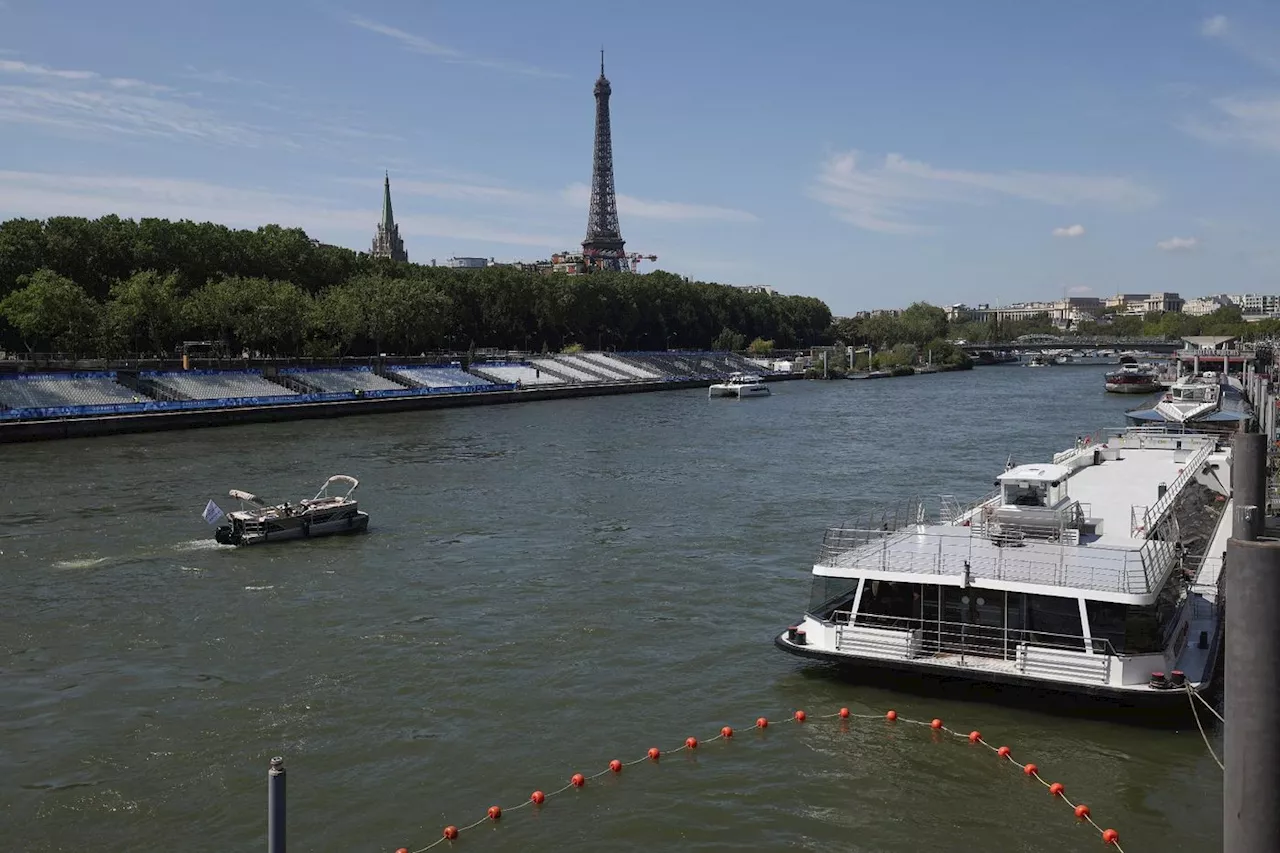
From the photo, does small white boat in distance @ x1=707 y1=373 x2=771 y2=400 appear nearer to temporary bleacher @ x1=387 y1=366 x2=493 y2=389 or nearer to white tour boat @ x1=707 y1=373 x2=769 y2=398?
white tour boat @ x1=707 y1=373 x2=769 y2=398

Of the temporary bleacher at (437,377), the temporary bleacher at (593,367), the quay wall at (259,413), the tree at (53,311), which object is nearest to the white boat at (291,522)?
the quay wall at (259,413)

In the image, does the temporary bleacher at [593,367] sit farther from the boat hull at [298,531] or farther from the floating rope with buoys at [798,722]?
the floating rope with buoys at [798,722]

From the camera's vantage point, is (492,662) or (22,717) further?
(492,662)

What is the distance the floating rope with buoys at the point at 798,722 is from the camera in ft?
41.9

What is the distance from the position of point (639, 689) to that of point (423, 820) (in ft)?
16.7

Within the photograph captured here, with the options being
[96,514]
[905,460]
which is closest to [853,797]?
[96,514]

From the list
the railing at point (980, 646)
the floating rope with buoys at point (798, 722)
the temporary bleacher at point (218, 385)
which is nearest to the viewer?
the floating rope with buoys at point (798, 722)

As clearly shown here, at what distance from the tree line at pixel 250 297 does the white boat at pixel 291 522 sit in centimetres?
4728

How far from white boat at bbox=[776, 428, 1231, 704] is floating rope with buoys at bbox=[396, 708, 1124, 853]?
2.58 feet

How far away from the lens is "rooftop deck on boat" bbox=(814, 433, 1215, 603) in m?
16.0

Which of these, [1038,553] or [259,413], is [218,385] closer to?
[259,413]

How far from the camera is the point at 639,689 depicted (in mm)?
17547

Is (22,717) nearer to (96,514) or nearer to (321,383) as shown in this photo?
(96,514)

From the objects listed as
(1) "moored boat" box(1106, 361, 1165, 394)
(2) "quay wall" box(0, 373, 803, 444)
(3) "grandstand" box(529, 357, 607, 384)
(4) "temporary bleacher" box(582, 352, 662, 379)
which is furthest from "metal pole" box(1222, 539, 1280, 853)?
(4) "temporary bleacher" box(582, 352, 662, 379)
